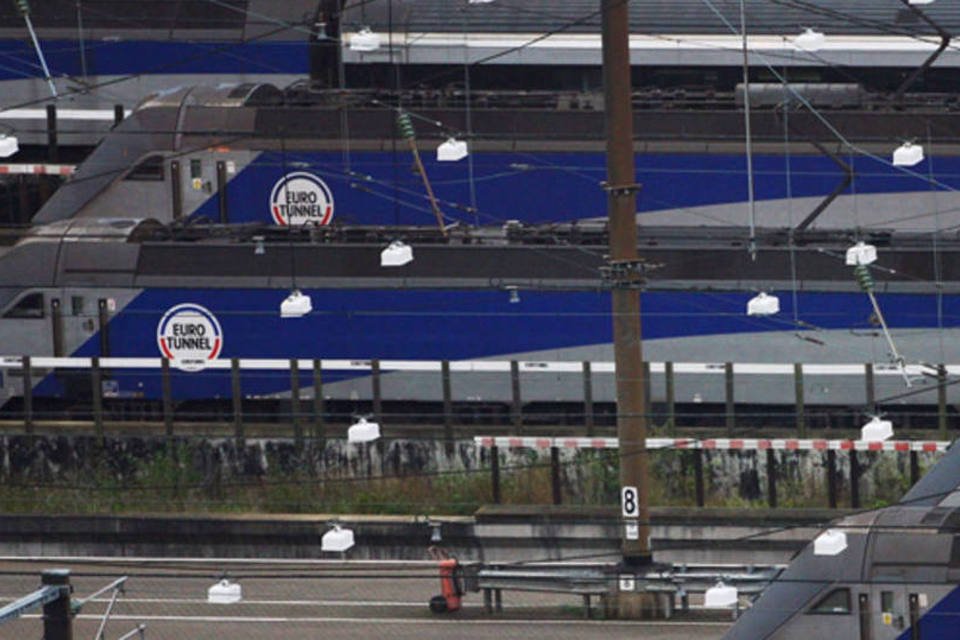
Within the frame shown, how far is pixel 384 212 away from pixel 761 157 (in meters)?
5.44

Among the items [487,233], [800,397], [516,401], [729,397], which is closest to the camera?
[800,397]

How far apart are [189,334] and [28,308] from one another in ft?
7.53

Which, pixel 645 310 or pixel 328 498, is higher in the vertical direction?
pixel 645 310

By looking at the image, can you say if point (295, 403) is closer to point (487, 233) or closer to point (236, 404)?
point (236, 404)

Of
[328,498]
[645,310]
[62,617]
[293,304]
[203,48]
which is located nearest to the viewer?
[62,617]

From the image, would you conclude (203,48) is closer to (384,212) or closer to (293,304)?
(384,212)

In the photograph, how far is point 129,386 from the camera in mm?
37375

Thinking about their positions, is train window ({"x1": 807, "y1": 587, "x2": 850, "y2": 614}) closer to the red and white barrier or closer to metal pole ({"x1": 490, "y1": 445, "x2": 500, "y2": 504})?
the red and white barrier

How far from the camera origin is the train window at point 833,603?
25219 mm

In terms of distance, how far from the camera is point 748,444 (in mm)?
32812

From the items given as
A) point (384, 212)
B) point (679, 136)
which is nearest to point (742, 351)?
point (679, 136)

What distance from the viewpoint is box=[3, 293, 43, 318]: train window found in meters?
38.2

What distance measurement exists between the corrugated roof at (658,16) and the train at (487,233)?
0.18m

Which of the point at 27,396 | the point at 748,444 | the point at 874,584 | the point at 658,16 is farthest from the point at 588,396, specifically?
the point at 874,584
